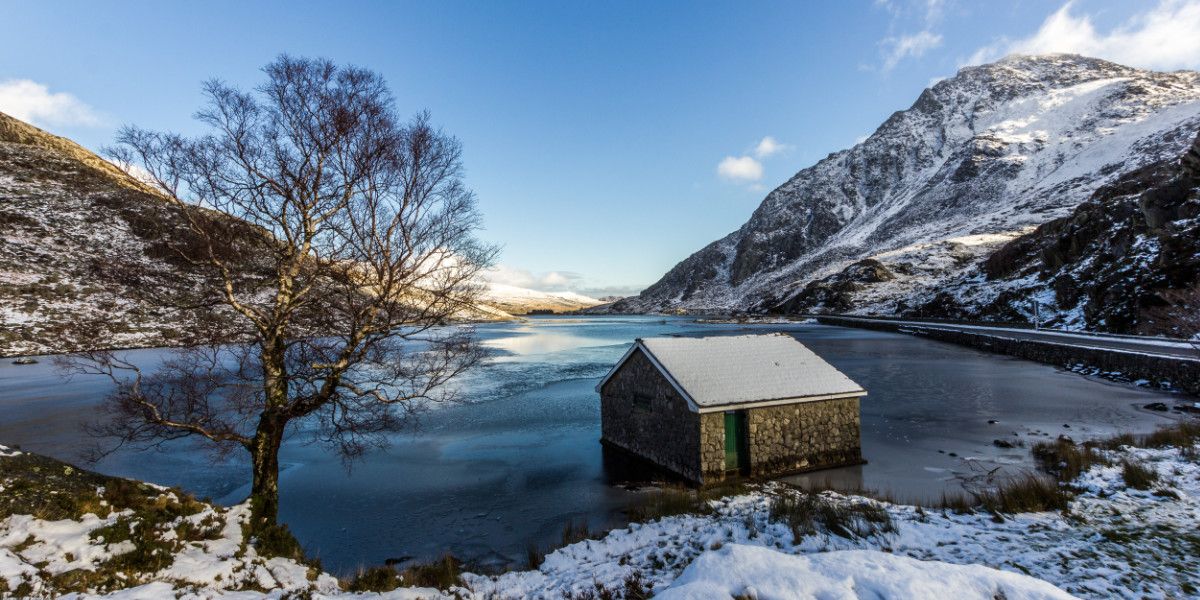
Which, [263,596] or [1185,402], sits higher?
[263,596]

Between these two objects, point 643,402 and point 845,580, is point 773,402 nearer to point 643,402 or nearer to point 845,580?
point 643,402

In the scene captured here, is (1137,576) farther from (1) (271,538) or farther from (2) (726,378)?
(1) (271,538)

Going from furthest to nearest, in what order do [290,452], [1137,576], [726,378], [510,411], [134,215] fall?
[510,411], [290,452], [726,378], [134,215], [1137,576]

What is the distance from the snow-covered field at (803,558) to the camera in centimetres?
563

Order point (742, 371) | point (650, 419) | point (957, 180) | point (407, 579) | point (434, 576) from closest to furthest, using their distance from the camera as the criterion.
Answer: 1. point (407, 579)
2. point (434, 576)
3. point (742, 371)
4. point (650, 419)
5. point (957, 180)

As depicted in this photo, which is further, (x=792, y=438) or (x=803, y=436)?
(x=803, y=436)

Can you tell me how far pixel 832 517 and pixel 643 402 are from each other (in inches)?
330

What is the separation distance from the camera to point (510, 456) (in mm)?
19672

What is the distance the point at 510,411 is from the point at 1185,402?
102 ft

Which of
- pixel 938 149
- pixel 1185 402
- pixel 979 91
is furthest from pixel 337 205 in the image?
pixel 979 91

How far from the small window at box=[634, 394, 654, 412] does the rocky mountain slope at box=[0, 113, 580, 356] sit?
5.57 metres

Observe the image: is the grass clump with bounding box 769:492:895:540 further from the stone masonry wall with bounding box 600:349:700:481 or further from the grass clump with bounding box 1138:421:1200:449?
the grass clump with bounding box 1138:421:1200:449

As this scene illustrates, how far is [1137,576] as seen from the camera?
7.04 m

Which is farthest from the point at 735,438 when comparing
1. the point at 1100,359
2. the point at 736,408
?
the point at 1100,359
